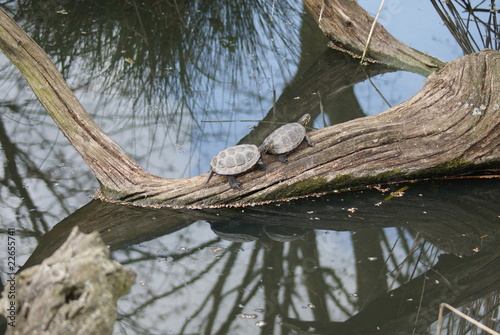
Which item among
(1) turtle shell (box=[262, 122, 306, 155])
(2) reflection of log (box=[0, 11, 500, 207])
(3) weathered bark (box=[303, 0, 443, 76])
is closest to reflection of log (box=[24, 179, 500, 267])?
(2) reflection of log (box=[0, 11, 500, 207])

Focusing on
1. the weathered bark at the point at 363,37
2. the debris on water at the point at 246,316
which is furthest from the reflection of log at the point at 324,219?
the weathered bark at the point at 363,37

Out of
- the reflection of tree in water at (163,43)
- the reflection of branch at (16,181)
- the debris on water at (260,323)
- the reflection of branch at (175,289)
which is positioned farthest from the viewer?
the reflection of tree in water at (163,43)

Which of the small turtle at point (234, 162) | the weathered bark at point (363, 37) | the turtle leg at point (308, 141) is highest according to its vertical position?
the weathered bark at point (363, 37)

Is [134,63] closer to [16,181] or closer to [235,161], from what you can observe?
[16,181]

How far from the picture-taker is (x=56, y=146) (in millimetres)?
4531

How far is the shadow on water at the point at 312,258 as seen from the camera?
2824 millimetres

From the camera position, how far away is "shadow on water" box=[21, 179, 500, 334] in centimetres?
282

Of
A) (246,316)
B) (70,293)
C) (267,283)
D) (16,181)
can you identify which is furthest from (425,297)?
(16,181)

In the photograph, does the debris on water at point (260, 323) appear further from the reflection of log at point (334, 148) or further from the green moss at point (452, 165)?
the green moss at point (452, 165)

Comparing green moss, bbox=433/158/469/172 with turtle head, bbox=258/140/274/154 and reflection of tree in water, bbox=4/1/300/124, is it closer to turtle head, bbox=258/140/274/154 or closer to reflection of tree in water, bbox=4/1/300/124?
turtle head, bbox=258/140/274/154

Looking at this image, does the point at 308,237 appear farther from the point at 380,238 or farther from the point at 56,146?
the point at 56,146

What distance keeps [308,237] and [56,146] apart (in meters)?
2.34

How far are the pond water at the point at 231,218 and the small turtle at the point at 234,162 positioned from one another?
29 cm

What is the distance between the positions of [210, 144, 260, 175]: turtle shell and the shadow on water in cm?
31
